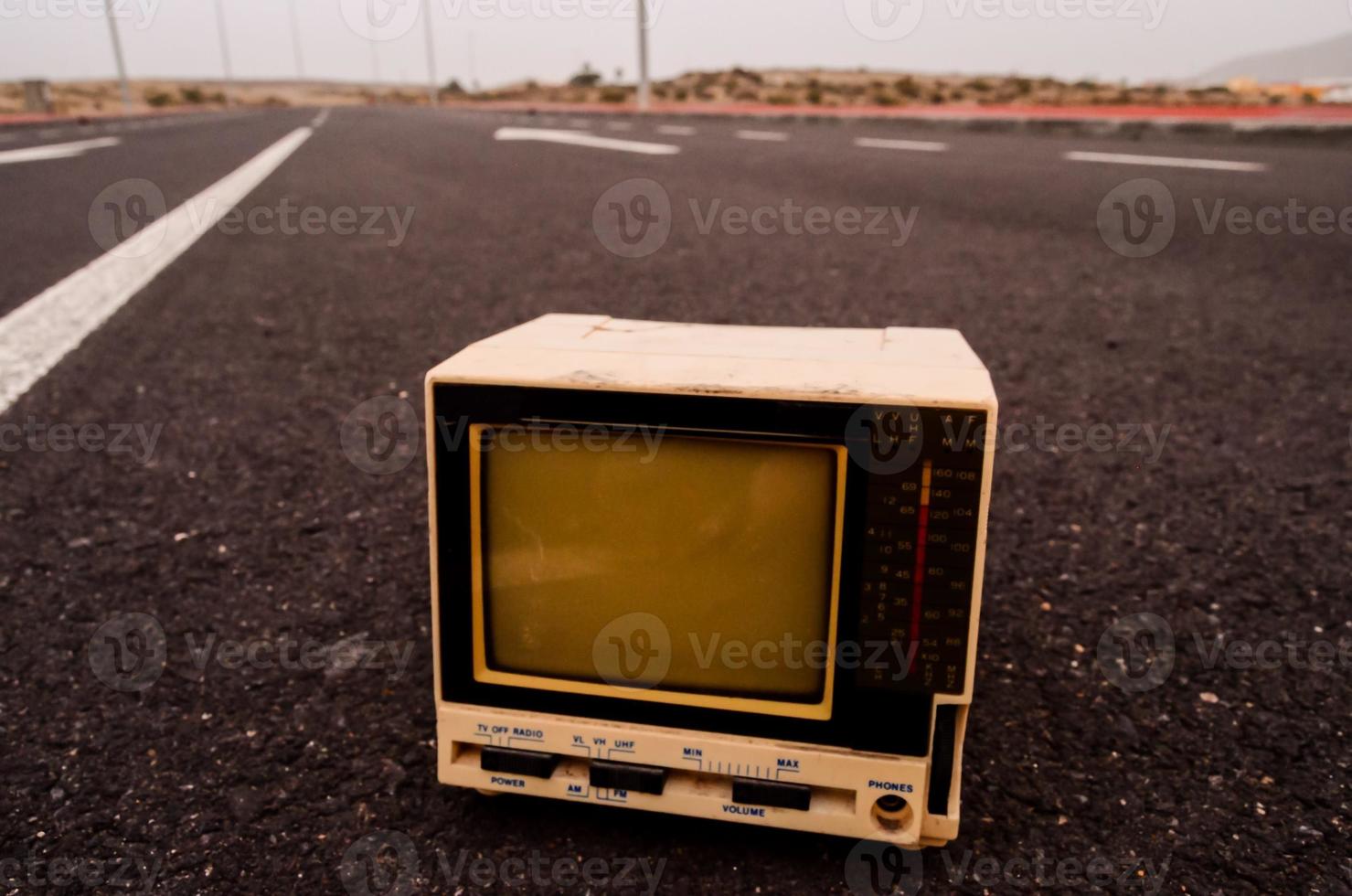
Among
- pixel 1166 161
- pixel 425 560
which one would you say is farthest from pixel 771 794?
pixel 1166 161

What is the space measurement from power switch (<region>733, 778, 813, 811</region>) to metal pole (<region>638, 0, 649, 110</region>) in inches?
712

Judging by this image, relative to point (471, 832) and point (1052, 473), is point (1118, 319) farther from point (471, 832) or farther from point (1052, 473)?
point (471, 832)

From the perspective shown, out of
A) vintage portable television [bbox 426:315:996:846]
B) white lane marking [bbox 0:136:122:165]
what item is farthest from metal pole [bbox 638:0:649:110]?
vintage portable television [bbox 426:315:996:846]

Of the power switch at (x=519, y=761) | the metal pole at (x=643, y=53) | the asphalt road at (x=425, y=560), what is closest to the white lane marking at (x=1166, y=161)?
the asphalt road at (x=425, y=560)

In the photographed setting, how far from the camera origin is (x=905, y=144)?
7500mm

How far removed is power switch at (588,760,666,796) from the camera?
3.10 feet

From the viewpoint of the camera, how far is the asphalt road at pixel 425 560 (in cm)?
97

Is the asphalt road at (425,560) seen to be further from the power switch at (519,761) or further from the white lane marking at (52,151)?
the white lane marking at (52,151)

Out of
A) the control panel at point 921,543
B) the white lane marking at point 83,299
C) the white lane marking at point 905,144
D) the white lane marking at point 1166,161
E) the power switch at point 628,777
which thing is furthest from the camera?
the white lane marking at point 905,144

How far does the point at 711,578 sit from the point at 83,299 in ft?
8.75

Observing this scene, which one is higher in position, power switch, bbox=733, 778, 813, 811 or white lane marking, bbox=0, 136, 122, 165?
white lane marking, bbox=0, 136, 122, 165

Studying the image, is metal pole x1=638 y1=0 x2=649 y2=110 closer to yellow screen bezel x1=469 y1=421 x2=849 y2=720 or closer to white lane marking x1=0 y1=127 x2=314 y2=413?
white lane marking x1=0 y1=127 x2=314 y2=413

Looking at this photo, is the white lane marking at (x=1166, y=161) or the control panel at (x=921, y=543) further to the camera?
the white lane marking at (x=1166, y=161)

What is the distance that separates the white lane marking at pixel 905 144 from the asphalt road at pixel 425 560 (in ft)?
11.3
